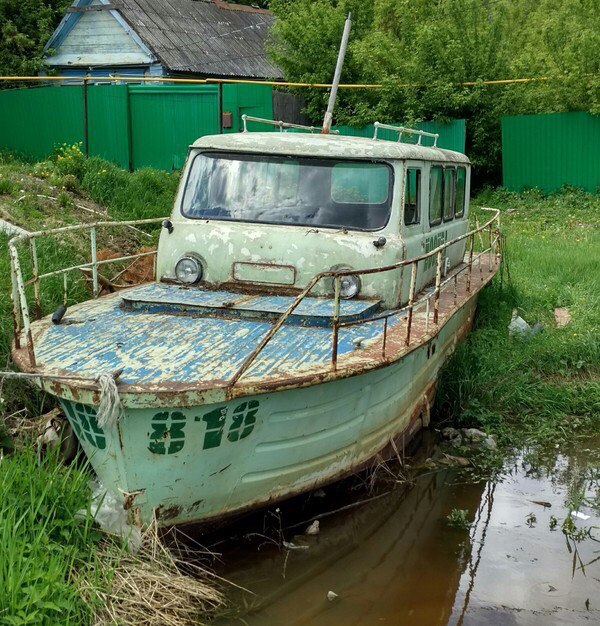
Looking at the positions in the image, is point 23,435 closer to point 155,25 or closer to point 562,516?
point 562,516

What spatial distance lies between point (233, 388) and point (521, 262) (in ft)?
25.2

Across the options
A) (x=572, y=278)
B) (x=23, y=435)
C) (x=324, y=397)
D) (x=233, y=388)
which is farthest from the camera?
(x=572, y=278)

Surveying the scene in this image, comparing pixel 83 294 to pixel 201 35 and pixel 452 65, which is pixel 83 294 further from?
pixel 201 35

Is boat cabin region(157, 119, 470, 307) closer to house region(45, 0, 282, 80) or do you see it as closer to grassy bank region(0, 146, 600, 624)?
grassy bank region(0, 146, 600, 624)

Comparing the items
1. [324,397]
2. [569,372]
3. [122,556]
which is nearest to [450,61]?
[569,372]

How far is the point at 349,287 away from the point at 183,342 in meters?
1.58

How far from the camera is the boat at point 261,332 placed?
4.71 m

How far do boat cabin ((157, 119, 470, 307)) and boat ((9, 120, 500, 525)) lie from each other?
0.01 m

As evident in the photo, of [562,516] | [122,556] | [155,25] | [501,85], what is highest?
[155,25]

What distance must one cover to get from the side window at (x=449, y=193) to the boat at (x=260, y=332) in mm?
67

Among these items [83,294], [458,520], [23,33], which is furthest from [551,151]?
[23,33]

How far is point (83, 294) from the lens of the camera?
7.77m

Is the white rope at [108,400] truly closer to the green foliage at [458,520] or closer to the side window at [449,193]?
the green foliage at [458,520]

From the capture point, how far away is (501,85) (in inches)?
715
